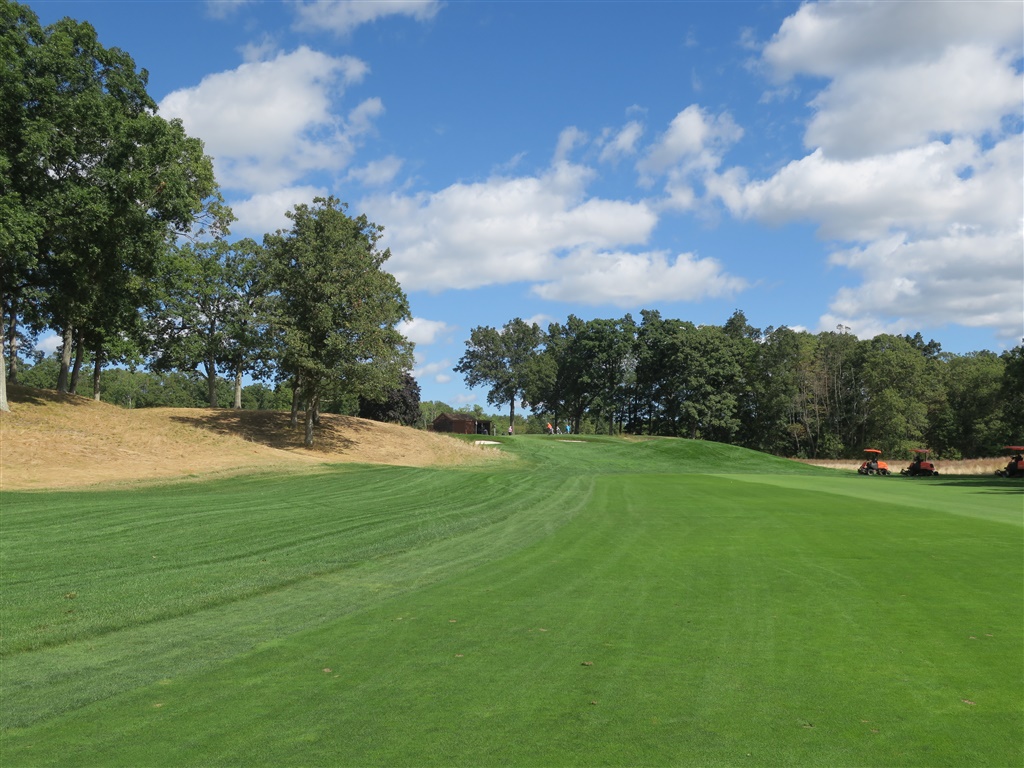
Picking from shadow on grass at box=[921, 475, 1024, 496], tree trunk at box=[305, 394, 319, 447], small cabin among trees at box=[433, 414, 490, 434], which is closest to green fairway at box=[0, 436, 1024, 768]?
shadow on grass at box=[921, 475, 1024, 496]

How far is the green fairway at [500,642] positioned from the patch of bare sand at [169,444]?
33.7ft

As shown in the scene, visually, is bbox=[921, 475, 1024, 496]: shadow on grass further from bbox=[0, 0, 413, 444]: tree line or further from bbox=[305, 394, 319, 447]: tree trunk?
bbox=[305, 394, 319, 447]: tree trunk

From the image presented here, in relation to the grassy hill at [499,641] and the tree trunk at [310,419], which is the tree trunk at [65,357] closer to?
the tree trunk at [310,419]

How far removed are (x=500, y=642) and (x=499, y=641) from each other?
0.04 metres

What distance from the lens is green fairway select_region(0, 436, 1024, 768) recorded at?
4.75 metres

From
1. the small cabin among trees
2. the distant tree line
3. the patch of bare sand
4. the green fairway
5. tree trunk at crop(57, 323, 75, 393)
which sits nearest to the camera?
the green fairway

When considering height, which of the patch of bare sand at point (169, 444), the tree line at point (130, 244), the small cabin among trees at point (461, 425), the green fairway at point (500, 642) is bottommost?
the green fairway at point (500, 642)

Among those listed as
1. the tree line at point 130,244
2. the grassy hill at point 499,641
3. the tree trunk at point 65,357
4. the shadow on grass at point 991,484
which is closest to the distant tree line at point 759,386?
the shadow on grass at point 991,484

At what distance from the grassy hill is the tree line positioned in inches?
662

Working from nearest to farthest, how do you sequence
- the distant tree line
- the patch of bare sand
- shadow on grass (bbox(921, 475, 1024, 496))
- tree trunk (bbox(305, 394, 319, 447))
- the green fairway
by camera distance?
the green fairway < the patch of bare sand < shadow on grass (bbox(921, 475, 1024, 496)) < tree trunk (bbox(305, 394, 319, 447)) < the distant tree line

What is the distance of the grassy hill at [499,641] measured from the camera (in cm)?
476

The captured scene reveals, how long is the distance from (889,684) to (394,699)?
161 inches

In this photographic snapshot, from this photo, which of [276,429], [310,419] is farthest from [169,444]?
[276,429]

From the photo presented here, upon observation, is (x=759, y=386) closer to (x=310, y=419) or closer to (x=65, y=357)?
(x=310, y=419)
